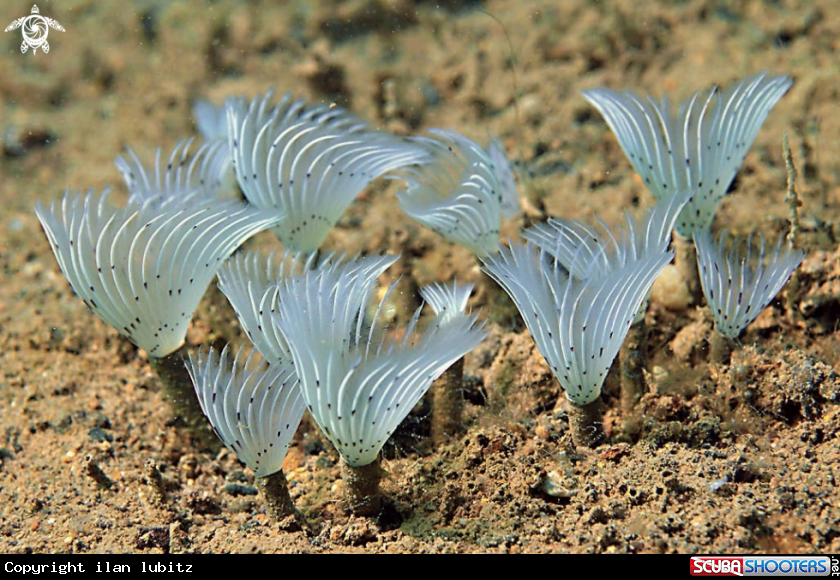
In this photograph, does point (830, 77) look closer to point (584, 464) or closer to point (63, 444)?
point (584, 464)

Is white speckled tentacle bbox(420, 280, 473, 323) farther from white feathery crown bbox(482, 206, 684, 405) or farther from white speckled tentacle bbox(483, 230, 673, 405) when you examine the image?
white speckled tentacle bbox(483, 230, 673, 405)

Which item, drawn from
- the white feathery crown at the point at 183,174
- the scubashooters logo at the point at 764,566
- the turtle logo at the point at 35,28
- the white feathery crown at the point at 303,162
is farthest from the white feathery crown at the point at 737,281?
the turtle logo at the point at 35,28

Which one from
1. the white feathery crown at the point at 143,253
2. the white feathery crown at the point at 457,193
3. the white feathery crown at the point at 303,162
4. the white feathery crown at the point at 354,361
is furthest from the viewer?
the white feathery crown at the point at 303,162

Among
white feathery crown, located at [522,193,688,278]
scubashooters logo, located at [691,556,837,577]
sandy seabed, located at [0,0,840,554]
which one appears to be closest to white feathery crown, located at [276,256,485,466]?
sandy seabed, located at [0,0,840,554]

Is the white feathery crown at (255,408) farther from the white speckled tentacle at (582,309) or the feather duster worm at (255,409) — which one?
the white speckled tentacle at (582,309)

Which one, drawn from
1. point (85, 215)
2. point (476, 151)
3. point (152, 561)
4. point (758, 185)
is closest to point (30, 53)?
point (85, 215)

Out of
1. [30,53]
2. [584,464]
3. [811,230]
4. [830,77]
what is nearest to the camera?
[584,464]
